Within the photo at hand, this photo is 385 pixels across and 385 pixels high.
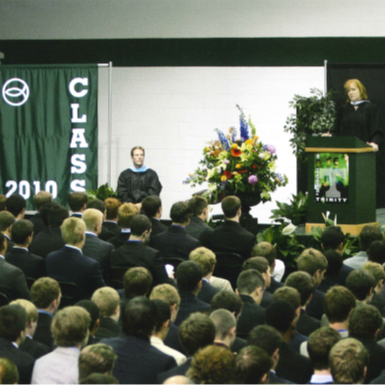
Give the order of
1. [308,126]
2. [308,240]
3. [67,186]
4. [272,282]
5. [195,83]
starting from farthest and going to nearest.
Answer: [195,83] < [67,186] < [308,126] < [308,240] < [272,282]

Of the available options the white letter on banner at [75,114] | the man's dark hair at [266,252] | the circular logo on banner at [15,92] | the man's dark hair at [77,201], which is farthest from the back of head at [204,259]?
the circular logo on banner at [15,92]

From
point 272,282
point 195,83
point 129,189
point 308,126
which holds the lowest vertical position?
point 272,282

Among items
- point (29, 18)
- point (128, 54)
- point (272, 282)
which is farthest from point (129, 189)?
point (272, 282)

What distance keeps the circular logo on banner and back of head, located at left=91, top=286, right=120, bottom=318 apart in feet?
20.5

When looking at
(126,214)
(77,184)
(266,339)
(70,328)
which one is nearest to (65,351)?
(70,328)

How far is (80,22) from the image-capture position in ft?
33.3

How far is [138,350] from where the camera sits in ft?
9.95

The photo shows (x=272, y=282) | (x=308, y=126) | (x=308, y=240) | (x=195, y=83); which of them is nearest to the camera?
(x=272, y=282)

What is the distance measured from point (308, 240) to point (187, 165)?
→ 376cm

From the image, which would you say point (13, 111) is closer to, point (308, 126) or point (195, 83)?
point (195, 83)

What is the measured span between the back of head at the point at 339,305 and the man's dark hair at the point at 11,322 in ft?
4.87

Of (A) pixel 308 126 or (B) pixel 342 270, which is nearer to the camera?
(B) pixel 342 270

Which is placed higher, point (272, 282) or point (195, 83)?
point (195, 83)

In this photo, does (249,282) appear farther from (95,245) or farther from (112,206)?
(112,206)
